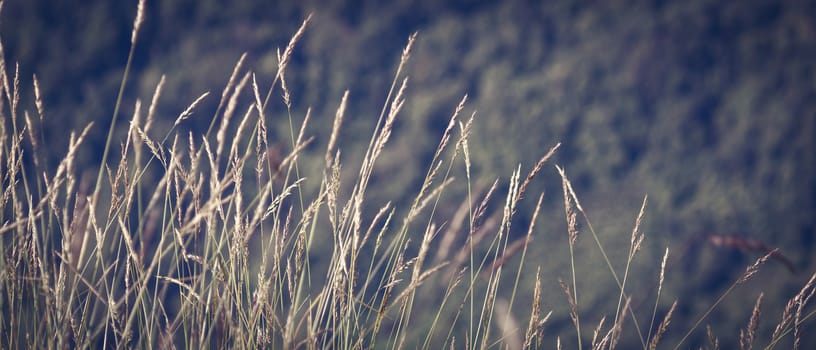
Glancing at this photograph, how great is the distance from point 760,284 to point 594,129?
82 centimetres

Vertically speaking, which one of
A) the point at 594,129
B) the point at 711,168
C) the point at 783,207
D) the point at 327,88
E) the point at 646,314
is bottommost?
the point at 646,314

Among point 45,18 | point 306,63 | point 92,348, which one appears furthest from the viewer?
point 306,63

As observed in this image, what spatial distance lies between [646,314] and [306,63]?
1.46 m

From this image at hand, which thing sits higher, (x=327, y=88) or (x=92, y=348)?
(x=327, y=88)

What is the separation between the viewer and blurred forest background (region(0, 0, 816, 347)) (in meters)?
2.08

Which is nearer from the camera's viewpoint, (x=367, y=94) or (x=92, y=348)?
(x=92, y=348)

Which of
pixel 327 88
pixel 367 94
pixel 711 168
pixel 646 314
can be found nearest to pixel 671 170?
pixel 711 168

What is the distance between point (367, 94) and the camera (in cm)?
209

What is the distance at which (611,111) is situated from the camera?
6.97 ft

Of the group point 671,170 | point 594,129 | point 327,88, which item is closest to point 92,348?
point 327,88

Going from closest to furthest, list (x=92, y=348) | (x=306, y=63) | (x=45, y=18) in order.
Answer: (x=92, y=348) → (x=45, y=18) → (x=306, y=63)

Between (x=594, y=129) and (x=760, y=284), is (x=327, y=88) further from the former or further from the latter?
(x=760, y=284)

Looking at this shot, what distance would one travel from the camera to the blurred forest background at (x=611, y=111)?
2076 millimetres

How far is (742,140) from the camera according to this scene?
2.15 m
